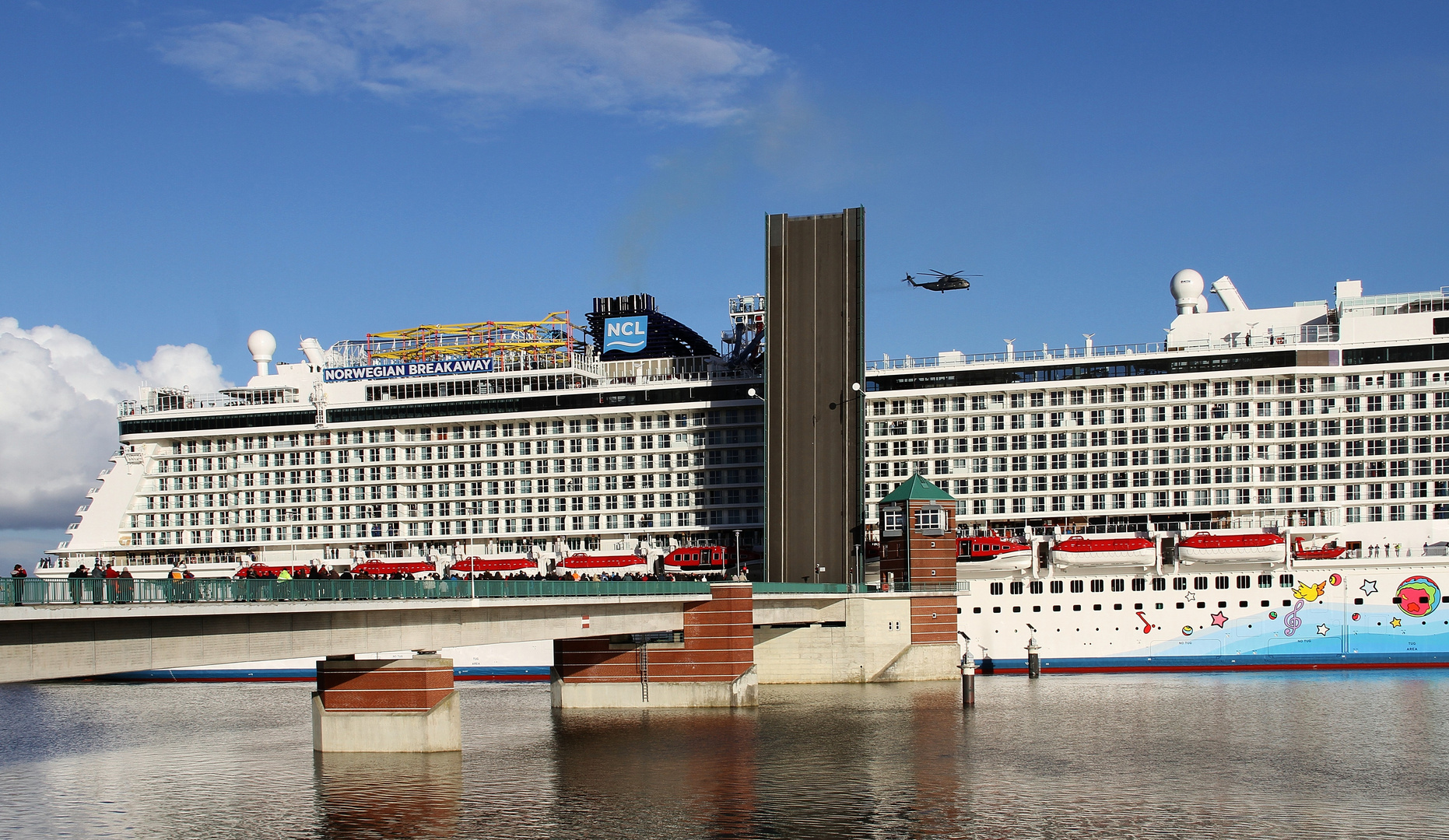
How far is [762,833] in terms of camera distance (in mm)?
34281

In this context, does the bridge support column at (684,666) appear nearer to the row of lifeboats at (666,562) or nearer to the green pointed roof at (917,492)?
the green pointed roof at (917,492)

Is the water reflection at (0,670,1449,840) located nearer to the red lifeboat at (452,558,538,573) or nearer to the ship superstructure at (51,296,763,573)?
the red lifeboat at (452,558,538,573)

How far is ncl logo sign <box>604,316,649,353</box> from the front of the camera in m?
101

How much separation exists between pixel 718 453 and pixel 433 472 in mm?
20588

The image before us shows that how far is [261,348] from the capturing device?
104750 millimetres

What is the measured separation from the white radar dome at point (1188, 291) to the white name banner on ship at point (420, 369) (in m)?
47.0

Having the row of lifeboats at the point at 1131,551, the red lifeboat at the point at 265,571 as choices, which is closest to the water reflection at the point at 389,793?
the red lifeboat at the point at 265,571

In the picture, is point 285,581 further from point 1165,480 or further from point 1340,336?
point 1340,336

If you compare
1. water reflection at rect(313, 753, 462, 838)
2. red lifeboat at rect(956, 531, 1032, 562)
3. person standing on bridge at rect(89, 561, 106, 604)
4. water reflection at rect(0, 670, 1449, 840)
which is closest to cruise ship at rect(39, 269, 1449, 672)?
red lifeboat at rect(956, 531, 1032, 562)

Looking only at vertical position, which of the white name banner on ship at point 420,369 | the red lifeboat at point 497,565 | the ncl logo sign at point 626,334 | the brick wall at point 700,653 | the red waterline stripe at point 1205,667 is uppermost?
the ncl logo sign at point 626,334

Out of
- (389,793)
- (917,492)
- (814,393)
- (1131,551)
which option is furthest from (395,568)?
(389,793)

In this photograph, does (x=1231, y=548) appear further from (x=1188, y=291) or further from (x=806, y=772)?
(x=806, y=772)

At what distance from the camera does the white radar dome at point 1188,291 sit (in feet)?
291

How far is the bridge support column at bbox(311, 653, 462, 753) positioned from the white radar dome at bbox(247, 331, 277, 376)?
206 ft
